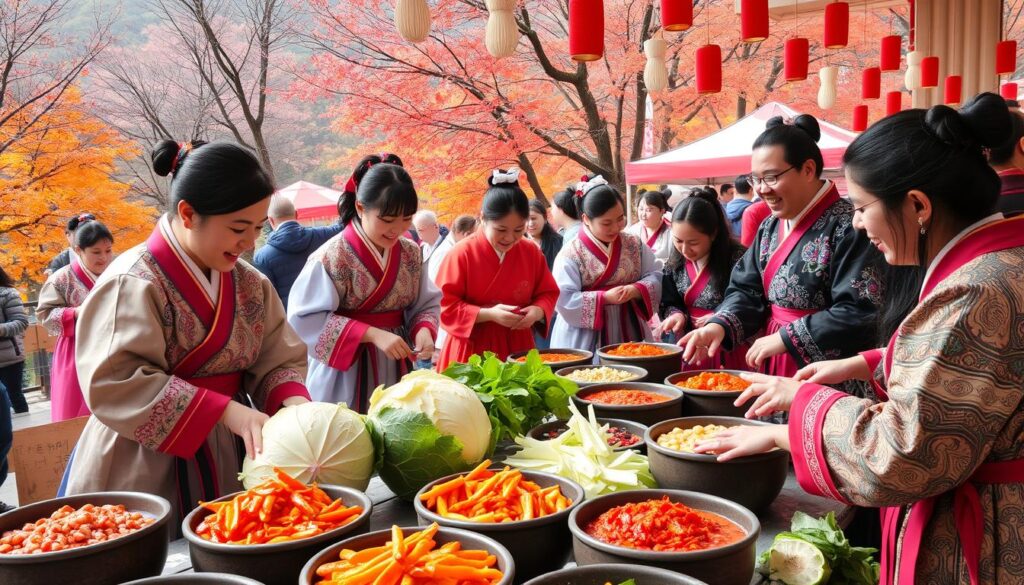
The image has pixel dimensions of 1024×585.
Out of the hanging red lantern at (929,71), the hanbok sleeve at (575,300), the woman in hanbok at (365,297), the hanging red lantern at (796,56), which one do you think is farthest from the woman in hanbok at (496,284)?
the hanging red lantern at (929,71)

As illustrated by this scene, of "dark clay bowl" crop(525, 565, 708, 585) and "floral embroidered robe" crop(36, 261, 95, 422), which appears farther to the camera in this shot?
"floral embroidered robe" crop(36, 261, 95, 422)

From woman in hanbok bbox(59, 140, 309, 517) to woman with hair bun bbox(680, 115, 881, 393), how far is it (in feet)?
5.55

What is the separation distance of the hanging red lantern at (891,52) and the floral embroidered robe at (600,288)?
6475 mm

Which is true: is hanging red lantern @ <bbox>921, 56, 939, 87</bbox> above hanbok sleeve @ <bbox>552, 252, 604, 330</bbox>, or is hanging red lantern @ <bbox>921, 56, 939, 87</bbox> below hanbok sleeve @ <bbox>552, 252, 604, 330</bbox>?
above

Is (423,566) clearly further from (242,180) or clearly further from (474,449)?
(242,180)

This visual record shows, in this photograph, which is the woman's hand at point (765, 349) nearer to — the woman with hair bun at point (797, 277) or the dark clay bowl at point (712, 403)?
the woman with hair bun at point (797, 277)

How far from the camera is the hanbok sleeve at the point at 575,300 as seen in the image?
14.9 ft

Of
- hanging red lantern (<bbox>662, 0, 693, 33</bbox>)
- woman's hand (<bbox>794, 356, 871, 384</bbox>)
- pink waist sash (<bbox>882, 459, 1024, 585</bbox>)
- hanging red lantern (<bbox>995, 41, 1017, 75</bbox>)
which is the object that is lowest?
pink waist sash (<bbox>882, 459, 1024, 585</bbox>)

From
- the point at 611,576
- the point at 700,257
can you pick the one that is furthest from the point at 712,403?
the point at 700,257

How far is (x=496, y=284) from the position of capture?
4.37m

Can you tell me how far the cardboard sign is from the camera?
2977 millimetres

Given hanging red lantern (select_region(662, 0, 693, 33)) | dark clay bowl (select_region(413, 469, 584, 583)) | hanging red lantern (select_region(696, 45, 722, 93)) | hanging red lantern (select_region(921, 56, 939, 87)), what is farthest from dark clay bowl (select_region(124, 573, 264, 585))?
hanging red lantern (select_region(921, 56, 939, 87))

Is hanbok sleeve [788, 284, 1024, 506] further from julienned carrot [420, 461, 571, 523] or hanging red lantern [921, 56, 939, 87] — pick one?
hanging red lantern [921, 56, 939, 87]

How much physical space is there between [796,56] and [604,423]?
658 cm
